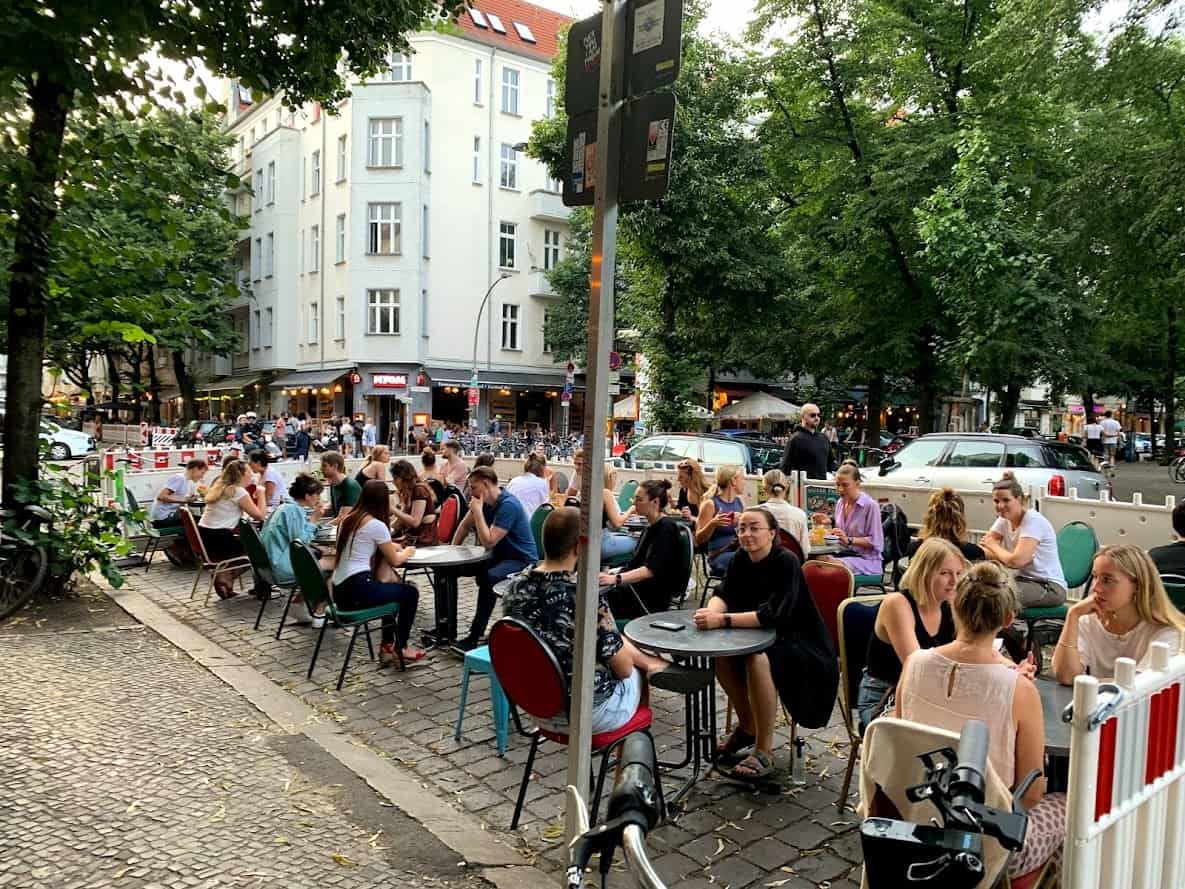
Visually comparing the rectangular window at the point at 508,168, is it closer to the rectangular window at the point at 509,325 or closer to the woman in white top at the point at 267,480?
the rectangular window at the point at 509,325

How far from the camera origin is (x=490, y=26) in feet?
126

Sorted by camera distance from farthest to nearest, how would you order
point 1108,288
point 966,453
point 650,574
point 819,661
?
point 1108,288 < point 966,453 < point 650,574 < point 819,661

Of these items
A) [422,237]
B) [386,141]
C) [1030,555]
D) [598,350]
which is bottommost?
[1030,555]

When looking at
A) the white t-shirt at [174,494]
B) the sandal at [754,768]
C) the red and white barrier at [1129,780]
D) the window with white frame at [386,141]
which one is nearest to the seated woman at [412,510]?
the white t-shirt at [174,494]

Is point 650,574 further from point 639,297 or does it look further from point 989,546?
point 639,297

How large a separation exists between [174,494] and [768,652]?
28.1 feet

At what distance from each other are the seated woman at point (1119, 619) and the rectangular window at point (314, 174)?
130 feet

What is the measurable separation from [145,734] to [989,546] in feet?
18.9

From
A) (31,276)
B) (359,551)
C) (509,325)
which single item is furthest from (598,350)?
(509,325)

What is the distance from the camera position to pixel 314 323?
39.1 metres

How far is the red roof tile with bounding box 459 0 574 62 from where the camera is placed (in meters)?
37.6

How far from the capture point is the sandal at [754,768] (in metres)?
4.30

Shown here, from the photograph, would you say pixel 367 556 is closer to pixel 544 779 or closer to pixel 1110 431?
pixel 544 779

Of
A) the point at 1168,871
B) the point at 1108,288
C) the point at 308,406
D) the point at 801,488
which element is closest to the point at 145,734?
the point at 1168,871
